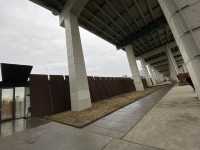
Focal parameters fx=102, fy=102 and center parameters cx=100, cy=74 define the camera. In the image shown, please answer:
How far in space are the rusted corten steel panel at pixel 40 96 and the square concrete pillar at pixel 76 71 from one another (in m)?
1.35

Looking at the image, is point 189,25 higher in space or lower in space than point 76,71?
lower

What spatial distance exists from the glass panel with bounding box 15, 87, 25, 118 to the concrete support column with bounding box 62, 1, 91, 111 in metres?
3.42

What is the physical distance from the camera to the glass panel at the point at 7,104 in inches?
241

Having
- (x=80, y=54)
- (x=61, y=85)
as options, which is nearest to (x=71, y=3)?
(x=80, y=54)

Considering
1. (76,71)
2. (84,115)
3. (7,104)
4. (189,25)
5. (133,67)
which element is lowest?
(84,115)

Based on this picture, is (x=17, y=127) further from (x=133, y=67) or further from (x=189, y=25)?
(x=133, y=67)

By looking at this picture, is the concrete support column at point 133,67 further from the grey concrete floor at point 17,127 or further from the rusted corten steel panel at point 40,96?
the grey concrete floor at point 17,127

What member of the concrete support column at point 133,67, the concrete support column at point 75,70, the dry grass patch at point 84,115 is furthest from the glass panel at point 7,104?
the concrete support column at point 133,67

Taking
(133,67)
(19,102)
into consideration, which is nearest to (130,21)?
(133,67)

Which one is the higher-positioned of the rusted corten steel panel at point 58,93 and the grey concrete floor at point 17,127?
the rusted corten steel panel at point 58,93

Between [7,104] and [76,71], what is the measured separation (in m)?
4.85

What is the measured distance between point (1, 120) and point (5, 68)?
9.77 feet

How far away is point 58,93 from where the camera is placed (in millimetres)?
6445

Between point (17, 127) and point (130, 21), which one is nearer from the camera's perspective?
point (17, 127)
